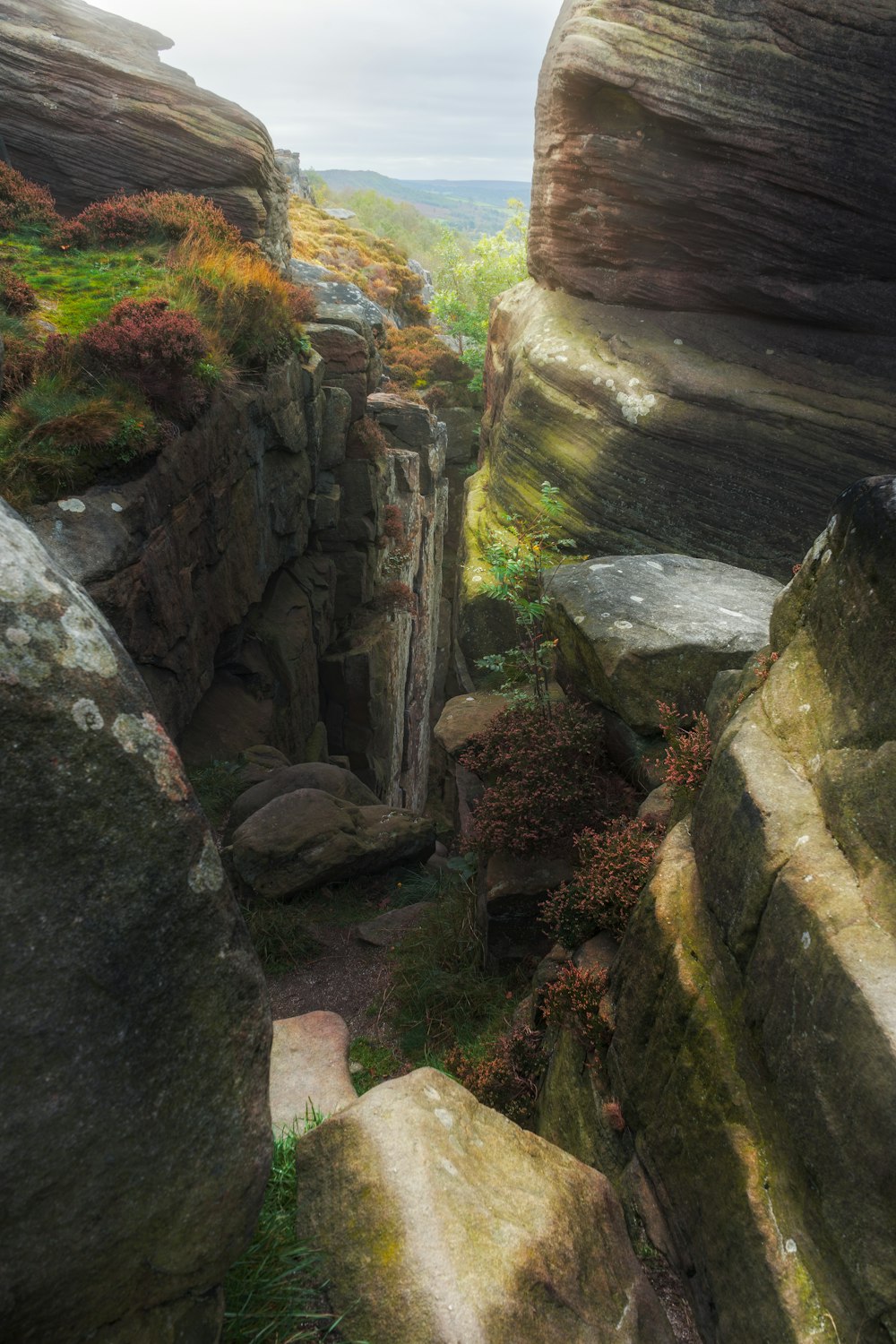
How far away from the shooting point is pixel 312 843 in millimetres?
12812

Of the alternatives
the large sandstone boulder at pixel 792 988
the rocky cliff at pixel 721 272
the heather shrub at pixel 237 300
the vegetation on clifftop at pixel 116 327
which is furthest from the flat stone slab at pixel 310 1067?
the heather shrub at pixel 237 300

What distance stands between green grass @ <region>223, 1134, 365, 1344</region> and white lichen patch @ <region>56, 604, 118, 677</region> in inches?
91.6

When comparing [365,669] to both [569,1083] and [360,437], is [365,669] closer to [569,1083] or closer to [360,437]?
[360,437]

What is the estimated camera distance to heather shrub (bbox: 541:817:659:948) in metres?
7.05

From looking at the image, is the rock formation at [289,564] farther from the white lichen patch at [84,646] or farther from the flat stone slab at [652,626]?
the white lichen patch at [84,646]

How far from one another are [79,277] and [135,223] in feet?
9.49

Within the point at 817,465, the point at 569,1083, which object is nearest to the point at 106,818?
the point at 569,1083

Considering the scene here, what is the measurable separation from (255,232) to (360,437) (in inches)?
222

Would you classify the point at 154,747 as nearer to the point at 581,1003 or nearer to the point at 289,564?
the point at 581,1003

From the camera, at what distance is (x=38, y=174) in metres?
18.2

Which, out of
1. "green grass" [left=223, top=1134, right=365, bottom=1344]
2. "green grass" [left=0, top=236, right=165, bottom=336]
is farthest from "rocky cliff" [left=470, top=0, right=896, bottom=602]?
"green grass" [left=223, top=1134, right=365, bottom=1344]

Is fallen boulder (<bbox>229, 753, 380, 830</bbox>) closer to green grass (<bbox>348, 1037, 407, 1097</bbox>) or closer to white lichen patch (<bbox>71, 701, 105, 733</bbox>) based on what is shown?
green grass (<bbox>348, 1037, 407, 1097</bbox>)

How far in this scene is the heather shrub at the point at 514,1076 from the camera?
7152 millimetres

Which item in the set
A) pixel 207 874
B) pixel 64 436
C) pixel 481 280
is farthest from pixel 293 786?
pixel 481 280
